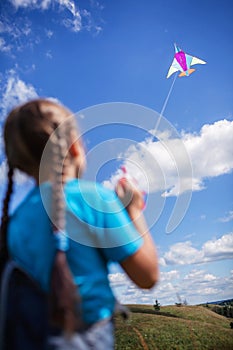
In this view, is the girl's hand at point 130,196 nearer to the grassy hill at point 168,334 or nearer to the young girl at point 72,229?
the young girl at point 72,229

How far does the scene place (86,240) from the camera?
142 centimetres

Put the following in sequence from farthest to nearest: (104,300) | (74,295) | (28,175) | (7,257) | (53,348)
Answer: (28,175), (7,257), (104,300), (53,348), (74,295)

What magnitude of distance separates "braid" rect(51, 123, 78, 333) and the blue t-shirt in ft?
0.15

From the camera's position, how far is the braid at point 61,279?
44.5 inches

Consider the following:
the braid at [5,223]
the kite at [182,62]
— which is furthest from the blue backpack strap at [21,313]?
the kite at [182,62]

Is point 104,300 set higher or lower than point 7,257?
lower

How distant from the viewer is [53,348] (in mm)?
1266

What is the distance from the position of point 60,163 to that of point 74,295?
54 cm

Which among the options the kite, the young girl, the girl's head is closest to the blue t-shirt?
the young girl

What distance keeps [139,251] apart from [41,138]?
615mm

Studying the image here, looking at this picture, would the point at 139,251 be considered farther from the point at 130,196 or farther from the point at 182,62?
the point at 182,62

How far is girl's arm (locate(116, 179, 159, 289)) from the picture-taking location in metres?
1.38

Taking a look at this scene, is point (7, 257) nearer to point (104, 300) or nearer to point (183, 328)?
point (104, 300)

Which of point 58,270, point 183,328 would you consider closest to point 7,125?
point 58,270
